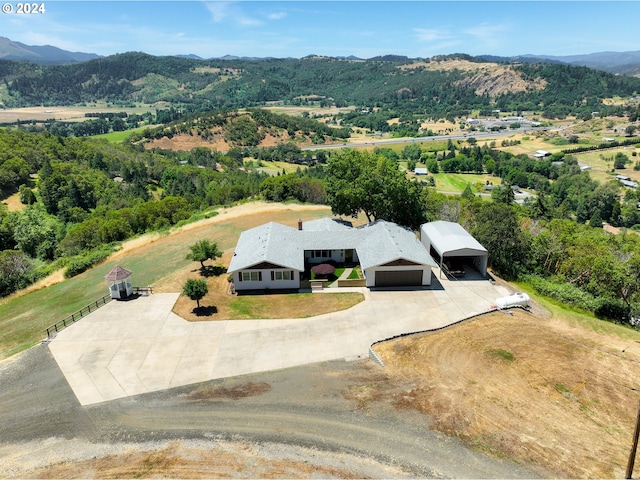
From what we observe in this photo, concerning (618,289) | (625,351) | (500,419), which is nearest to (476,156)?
(618,289)

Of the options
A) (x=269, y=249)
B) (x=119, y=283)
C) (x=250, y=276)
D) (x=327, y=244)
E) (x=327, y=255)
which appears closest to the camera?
(x=119, y=283)

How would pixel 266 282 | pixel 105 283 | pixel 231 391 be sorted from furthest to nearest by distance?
pixel 105 283 < pixel 266 282 < pixel 231 391

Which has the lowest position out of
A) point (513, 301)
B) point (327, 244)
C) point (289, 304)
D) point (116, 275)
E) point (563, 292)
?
point (563, 292)

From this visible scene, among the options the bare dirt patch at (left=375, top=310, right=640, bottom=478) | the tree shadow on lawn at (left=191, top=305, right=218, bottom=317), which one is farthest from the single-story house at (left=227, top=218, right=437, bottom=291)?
the bare dirt patch at (left=375, top=310, right=640, bottom=478)

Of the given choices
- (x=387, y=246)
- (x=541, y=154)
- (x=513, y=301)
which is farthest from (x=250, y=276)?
(x=541, y=154)

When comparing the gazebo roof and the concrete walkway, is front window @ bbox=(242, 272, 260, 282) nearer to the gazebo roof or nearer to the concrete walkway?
the concrete walkway

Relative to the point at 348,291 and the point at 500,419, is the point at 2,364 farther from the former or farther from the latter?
the point at 500,419

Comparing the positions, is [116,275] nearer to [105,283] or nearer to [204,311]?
[105,283]
